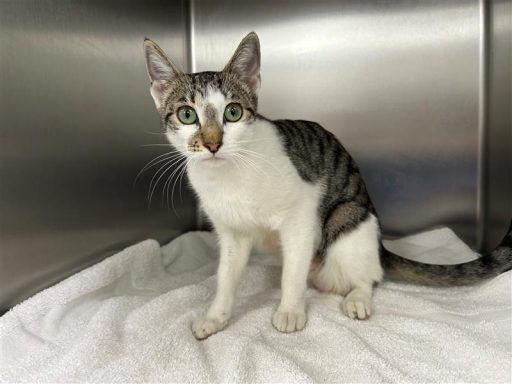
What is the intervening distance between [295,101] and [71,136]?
1072 mm

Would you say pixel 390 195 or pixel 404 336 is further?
pixel 390 195

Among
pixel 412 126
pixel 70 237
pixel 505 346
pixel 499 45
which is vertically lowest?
pixel 505 346

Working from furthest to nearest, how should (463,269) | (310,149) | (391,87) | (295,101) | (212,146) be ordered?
(295,101), (391,87), (310,149), (463,269), (212,146)

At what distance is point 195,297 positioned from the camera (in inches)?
54.8

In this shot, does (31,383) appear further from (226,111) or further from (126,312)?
(226,111)

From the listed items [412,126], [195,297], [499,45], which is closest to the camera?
[195,297]

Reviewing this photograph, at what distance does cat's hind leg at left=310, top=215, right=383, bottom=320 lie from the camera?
143 centimetres

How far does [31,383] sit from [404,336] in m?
0.97

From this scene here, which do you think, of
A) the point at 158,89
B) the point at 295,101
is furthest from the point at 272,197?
the point at 295,101

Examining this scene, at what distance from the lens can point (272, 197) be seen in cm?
128

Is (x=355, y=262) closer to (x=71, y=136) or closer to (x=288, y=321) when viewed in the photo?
(x=288, y=321)

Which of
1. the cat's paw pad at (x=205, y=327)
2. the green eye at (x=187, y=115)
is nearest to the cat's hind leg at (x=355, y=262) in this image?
the cat's paw pad at (x=205, y=327)

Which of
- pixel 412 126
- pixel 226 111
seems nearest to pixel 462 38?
pixel 412 126

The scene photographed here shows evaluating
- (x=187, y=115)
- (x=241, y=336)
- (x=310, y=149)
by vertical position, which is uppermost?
(x=187, y=115)
